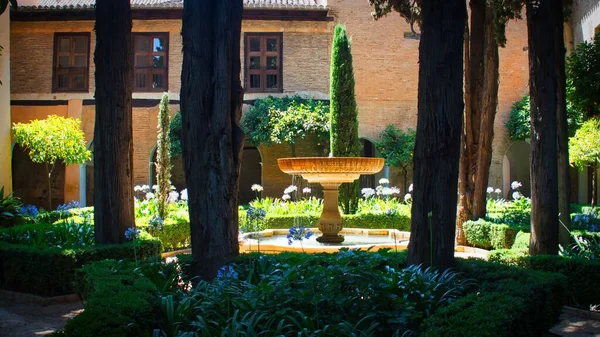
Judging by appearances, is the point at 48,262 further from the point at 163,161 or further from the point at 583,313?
the point at 163,161

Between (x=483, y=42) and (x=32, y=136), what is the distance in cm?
1208

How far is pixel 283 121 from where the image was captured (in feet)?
61.3

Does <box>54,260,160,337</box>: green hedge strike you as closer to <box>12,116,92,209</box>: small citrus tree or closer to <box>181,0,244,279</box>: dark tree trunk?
<box>181,0,244,279</box>: dark tree trunk

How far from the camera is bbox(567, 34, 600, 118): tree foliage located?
39.5ft

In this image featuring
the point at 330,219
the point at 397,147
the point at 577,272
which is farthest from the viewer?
the point at 397,147

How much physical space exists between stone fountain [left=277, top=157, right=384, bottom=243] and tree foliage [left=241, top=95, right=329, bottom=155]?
7.79m

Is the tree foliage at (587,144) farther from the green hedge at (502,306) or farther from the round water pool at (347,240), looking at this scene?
the green hedge at (502,306)

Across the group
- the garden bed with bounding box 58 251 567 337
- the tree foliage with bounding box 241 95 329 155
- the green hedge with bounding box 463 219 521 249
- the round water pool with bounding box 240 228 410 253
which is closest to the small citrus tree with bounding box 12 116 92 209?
the tree foliage with bounding box 241 95 329 155

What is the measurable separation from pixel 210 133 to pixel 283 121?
13.3 m

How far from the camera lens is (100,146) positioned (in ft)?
25.4

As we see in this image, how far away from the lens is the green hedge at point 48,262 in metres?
7.02

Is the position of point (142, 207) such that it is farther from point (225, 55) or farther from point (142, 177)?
point (225, 55)

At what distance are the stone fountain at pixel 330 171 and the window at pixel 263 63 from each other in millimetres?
9495

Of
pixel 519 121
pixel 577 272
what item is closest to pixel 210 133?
pixel 577 272
